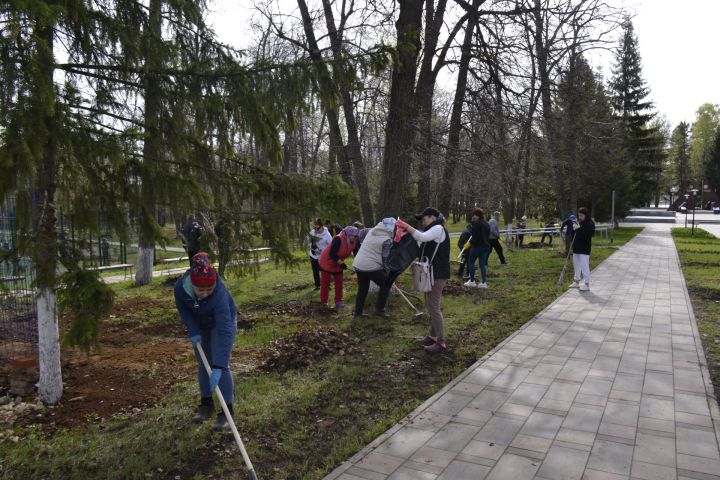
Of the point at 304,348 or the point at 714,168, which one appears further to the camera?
the point at 714,168

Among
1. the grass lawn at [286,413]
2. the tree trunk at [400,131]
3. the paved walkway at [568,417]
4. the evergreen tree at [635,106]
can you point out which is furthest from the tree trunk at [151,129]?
the evergreen tree at [635,106]

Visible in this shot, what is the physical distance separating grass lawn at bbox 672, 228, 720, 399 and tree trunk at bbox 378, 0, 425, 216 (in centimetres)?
538

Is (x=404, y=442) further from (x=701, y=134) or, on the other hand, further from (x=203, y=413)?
(x=701, y=134)

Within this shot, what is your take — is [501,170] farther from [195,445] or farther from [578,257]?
[195,445]

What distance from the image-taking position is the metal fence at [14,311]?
14.3 ft

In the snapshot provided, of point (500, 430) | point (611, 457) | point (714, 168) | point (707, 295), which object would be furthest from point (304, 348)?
point (714, 168)

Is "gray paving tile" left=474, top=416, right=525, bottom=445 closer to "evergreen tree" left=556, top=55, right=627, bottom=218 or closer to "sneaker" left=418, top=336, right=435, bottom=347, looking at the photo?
"sneaker" left=418, top=336, right=435, bottom=347

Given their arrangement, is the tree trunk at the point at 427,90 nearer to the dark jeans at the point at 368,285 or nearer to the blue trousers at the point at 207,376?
the dark jeans at the point at 368,285

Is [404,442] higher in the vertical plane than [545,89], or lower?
lower

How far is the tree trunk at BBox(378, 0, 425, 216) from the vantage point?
32.0ft

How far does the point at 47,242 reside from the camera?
365 cm

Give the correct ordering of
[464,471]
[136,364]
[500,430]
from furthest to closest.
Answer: [136,364] < [500,430] < [464,471]

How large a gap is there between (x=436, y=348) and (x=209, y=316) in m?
3.09

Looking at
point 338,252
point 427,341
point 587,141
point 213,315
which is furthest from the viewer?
point 587,141
